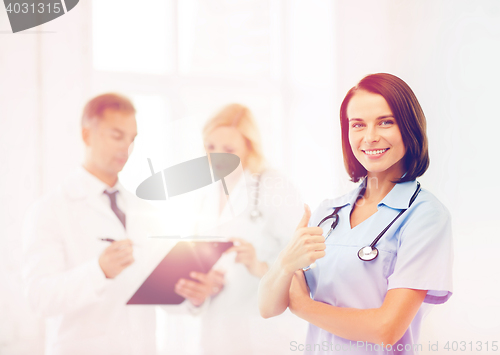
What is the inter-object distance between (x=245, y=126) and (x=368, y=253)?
25.9 inches

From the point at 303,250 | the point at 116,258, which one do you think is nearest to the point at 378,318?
the point at 303,250

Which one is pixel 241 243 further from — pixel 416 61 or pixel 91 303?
pixel 416 61

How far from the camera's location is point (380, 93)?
0.95 m

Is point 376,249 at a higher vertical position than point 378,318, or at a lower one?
higher

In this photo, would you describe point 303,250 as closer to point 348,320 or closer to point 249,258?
point 348,320

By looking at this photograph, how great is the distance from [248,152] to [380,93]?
53 cm

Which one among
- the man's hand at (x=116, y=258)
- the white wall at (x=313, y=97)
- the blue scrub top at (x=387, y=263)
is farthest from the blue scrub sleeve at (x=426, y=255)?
the man's hand at (x=116, y=258)

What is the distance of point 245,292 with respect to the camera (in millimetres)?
1337

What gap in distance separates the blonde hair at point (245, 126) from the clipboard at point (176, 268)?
290 mm

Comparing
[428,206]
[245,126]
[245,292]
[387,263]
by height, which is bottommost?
[245,292]

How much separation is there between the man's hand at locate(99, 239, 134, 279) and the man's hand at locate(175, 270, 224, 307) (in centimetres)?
19

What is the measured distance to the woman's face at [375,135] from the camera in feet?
3.09

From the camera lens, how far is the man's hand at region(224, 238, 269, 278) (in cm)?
133
